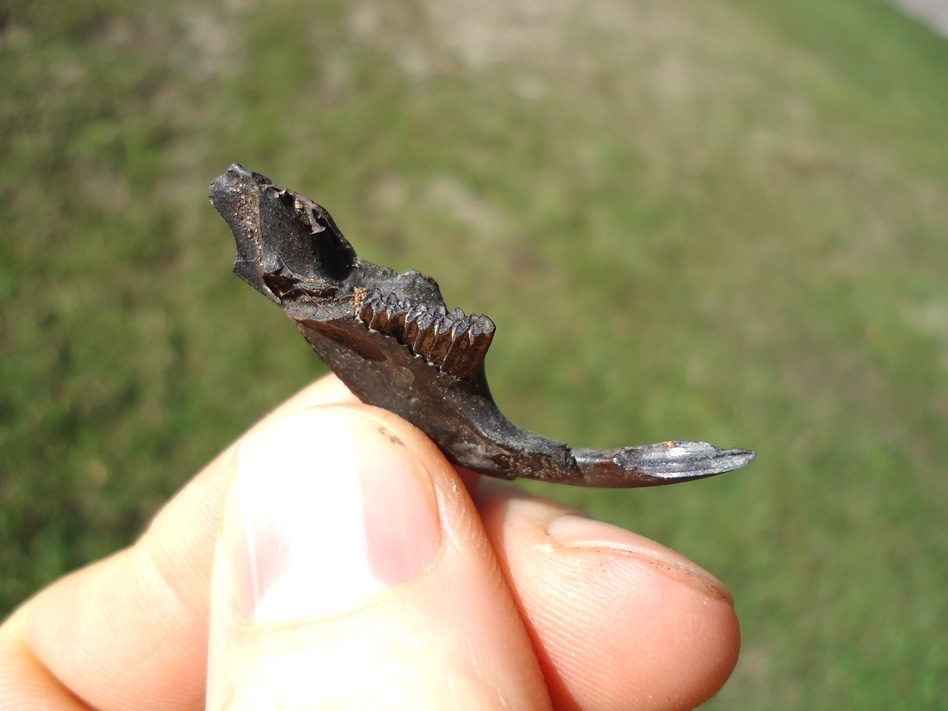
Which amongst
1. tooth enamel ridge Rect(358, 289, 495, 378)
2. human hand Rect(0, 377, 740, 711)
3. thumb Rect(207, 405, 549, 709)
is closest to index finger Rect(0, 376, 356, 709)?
human hand Rect(0, 377, 740, 711)

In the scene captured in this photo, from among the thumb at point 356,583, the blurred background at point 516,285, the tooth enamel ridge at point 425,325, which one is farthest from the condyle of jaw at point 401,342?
the blurred background at point 516,285

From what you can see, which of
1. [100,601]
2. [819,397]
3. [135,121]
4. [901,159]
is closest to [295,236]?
[100,601]

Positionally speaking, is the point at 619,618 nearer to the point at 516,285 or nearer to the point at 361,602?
the point at 361,602

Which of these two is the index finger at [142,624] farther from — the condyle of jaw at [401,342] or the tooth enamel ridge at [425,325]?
the tooth enamel ridge at [425,325]

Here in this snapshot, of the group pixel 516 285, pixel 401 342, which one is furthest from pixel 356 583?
pixel 516 285

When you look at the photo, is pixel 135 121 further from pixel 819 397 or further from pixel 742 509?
pixel 819 397

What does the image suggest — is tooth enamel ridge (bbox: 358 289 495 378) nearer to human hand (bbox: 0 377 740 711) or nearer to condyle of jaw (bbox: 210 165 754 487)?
condyle of jaw (bbox: 210 165 754 487)
